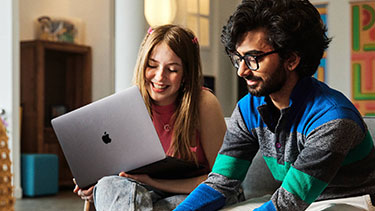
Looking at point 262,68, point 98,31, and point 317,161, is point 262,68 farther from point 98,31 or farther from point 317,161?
point 98,31

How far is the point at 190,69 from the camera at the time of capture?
6.31ft

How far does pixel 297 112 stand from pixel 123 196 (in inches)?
21.9

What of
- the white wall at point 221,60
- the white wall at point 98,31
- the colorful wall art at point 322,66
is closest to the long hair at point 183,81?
the colorful wall art at point 322,66

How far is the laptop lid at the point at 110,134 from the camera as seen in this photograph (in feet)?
5.69

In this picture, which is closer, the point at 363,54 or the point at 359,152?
the point at 359,152

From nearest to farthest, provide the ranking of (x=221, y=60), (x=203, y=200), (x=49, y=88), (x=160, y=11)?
(x=203, y=200), (x=160, y=11), (x=221, y=60), (x=49, y=88)

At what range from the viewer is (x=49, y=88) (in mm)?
6691

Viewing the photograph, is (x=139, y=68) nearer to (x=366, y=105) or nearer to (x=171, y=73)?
(x=171, y=73)

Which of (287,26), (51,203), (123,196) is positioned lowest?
(51,203)

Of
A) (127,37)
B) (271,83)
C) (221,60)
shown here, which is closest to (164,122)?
(271,83)

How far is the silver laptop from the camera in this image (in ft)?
5.69

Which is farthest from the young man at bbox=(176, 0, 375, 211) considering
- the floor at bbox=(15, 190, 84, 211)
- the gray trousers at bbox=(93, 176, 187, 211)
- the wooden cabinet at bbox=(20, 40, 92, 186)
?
the wooden cabinet at bbox=(20, 40, 92, 186)

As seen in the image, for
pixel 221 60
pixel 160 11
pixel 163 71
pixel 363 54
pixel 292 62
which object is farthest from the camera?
pixel 221 60

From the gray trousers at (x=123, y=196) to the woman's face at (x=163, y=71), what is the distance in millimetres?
356
